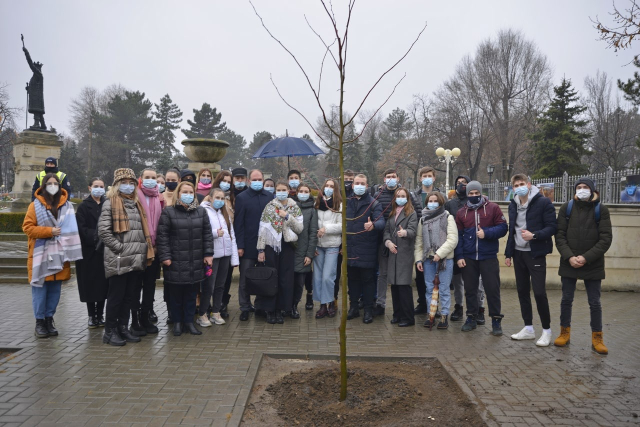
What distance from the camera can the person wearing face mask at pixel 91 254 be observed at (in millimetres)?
6520

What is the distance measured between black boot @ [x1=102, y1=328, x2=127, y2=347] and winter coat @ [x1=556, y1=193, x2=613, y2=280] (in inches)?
223

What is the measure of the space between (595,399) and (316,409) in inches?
102

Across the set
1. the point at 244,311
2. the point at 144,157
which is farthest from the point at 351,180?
the point at 144,157

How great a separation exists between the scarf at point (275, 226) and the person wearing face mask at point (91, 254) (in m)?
2.22

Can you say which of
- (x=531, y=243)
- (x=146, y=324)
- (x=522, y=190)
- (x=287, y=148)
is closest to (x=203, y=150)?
(x=287, y=148)

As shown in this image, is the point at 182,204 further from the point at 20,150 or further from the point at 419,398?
the point at 20,150

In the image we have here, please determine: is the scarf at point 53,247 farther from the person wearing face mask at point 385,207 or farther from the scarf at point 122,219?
A: the person wearing face mask at point 385,207

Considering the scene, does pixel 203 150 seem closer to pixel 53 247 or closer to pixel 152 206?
pixel 152 206

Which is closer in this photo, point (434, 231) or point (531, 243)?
point (531, 243)

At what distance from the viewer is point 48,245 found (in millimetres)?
6238

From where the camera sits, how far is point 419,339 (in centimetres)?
646

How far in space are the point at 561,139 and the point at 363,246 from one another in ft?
103

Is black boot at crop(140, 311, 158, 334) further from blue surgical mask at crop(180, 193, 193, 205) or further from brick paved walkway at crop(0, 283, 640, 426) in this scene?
blue surgical mask at crop(180, 193, 193, 205)

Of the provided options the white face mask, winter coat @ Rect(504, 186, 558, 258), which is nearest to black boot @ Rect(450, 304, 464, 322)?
winter coat @ Rect(504, 186, 558, 258)
